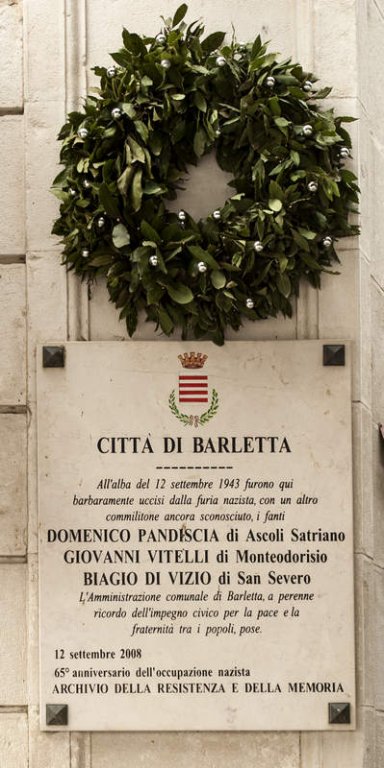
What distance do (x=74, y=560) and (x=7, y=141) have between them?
200 cm

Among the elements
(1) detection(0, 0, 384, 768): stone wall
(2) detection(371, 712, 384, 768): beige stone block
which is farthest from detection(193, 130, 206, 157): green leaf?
(2) detection(371, 712, 384, 768): beige stone block

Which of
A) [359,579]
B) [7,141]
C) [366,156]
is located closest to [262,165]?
[366,156]

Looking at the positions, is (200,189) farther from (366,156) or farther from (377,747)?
(377,747)

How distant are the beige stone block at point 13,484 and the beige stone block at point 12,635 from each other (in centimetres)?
12

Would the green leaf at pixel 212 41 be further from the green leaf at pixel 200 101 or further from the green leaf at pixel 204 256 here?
the green leaf at pixel 204 256

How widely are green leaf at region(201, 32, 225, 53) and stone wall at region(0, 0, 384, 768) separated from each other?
0.65 ft

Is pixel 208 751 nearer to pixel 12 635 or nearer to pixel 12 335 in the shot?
pixel 12 635

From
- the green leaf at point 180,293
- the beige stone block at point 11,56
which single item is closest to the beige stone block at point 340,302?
the green leaf at point 180,293

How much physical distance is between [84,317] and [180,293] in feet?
1.72

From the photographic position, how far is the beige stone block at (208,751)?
7141mm

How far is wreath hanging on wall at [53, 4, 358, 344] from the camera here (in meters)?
7.13

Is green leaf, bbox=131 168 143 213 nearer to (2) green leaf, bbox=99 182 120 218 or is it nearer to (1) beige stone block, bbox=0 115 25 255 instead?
(2) green leaf, bbox=99 182 120 218

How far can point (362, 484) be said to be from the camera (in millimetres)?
7293

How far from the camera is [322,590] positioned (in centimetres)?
717
